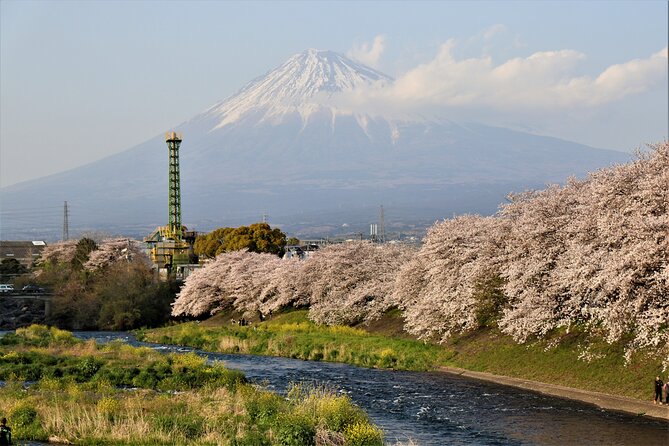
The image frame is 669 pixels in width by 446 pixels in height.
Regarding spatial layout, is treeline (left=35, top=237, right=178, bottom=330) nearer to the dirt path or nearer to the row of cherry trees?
the row of cherry trees

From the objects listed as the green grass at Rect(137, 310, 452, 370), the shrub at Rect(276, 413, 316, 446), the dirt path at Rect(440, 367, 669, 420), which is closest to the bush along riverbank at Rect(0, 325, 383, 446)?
the shrub at Rect(276, 413, 316, 446)

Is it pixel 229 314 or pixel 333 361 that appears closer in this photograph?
pixel 333 361

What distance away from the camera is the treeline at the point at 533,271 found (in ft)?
119

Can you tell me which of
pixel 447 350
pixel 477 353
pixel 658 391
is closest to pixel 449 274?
pixel 447 350

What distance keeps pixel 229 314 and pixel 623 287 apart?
64.0 m

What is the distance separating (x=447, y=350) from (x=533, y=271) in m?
10.4

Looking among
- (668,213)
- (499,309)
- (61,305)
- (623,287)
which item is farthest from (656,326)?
(61,305)

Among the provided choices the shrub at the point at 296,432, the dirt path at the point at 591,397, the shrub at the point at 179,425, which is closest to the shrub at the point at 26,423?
the shrub at the point at 179,425

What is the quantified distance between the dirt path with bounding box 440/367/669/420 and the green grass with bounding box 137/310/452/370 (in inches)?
243

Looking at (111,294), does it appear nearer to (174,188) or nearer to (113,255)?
(113,255)

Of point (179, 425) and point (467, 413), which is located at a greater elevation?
point (179, 425)

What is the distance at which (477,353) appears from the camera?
51688 mm

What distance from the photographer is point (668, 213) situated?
36000 mm

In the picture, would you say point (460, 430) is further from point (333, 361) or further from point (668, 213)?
point (333, 361)
